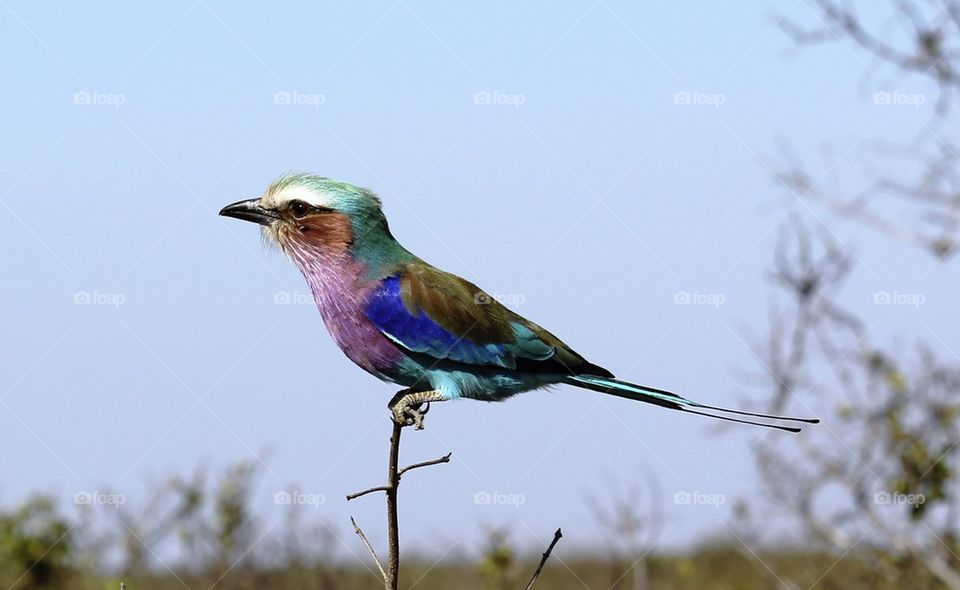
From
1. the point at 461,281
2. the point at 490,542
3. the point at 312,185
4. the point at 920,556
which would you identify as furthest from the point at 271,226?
the point at 920,556

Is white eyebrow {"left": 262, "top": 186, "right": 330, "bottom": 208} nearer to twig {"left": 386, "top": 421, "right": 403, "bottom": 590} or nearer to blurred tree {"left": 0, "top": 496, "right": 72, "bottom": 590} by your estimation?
twig {"left": 386, "top": 421, "right": 403, "bottom": 590}

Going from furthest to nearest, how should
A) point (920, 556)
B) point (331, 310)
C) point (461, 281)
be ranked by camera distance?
point (920, 556), point (461, 281), point (331, 310)

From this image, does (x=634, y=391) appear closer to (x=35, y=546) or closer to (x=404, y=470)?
(x=404, y=470)

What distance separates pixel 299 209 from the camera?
5.40 m

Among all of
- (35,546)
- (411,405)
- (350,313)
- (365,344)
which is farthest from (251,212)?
(35,546)

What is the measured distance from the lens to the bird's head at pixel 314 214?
5.28 m

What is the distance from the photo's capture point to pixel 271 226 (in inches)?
217

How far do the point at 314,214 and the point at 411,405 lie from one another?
0.99 meters

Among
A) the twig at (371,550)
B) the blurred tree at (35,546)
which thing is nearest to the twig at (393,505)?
the twig at (371,550)

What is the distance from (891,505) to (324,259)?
14.1ft

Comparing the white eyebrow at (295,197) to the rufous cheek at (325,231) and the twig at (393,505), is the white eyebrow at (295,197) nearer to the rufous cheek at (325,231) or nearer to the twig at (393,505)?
the rufous cheek at (325,231)

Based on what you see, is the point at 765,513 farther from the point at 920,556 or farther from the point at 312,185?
the point at 312,185

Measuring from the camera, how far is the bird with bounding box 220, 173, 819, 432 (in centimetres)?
515

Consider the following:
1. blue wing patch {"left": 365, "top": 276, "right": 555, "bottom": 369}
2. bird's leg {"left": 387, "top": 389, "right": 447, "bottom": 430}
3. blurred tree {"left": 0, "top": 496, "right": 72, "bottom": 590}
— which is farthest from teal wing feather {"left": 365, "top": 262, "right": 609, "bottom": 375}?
blurred tree {"left": 0, "top": 496, "right": 72, "bottom": 590}
